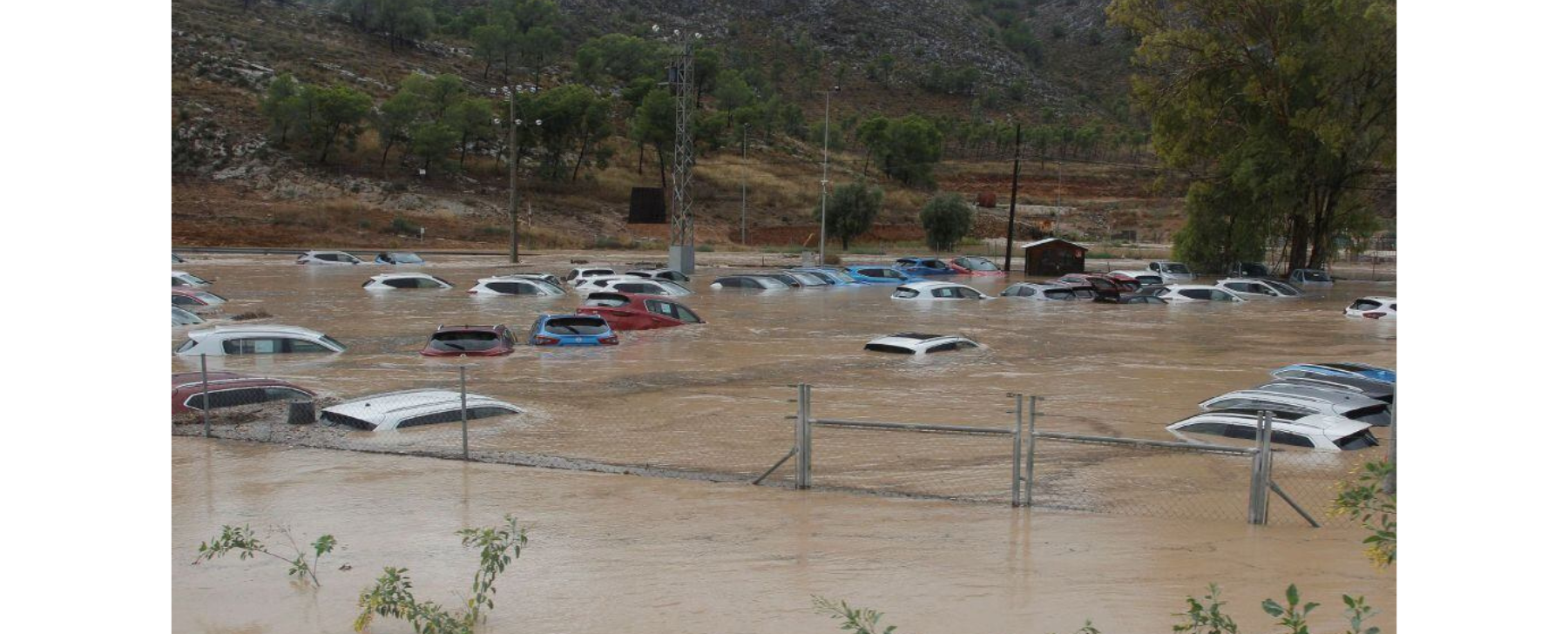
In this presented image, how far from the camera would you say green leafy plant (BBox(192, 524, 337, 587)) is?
9194 millimetres

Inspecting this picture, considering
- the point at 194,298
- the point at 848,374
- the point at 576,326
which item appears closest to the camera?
the point at 848,374

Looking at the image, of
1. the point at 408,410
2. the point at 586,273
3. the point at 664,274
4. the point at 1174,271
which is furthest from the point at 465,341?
the point at 1174,271

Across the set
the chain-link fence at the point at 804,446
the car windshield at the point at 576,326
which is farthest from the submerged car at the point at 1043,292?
the chain-link fence at the point at 804,446

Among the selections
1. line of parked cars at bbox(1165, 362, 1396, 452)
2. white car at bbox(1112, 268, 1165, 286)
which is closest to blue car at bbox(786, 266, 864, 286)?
white car at bbox(1112, 268, 1165, 286)

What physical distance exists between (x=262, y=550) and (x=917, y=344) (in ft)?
63.0

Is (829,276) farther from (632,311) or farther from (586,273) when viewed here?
(632,311)

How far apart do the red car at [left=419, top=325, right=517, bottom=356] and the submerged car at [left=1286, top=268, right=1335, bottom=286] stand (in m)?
40.0

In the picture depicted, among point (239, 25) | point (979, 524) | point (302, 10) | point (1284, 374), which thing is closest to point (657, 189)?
point (239, 25)

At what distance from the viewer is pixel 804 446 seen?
13.1m

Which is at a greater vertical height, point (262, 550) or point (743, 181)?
point (743, 181)

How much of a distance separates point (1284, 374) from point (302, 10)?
366 feet

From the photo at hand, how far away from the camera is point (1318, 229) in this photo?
194 ft

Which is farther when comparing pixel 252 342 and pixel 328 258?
pixel 328 258

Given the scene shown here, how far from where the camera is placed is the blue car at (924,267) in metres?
56.3
